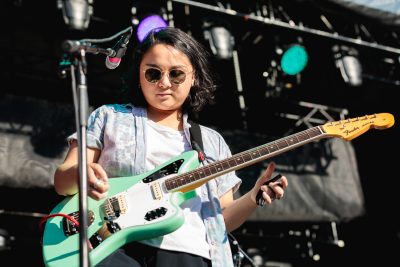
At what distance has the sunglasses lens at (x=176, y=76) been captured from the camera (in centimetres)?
294

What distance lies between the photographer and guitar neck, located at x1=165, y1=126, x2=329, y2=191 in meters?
2.79

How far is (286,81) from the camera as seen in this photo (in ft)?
25.5

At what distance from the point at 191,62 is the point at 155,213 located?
34.0 inches

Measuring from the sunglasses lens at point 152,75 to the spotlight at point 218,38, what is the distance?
12.1 ft

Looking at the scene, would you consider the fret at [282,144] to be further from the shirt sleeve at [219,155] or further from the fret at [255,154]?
the shirt sleeve at [219,155]

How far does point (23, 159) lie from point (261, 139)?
2981 millimetres

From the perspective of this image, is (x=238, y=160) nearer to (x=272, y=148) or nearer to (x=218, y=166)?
(x=218, y=166)

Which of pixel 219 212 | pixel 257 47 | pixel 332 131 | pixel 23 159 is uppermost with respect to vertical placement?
pixel 257 47

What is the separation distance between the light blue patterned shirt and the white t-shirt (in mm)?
33

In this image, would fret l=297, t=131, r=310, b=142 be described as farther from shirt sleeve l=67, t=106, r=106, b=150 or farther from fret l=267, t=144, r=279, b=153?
shirt sleeve l=67, t=106, r=106, b=150

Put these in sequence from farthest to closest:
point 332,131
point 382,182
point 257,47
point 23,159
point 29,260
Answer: point 382,182, point 257,47, point 29,260, point 23,159, point 332,131

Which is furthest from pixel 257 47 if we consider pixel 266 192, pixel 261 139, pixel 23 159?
pixel 266 192

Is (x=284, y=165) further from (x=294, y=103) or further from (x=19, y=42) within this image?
(x=19, y=42)

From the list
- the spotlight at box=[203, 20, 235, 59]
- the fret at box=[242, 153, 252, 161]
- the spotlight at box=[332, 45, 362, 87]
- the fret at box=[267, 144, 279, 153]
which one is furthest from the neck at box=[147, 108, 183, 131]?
the spotlight at box=[332, 45, 362, 87]
